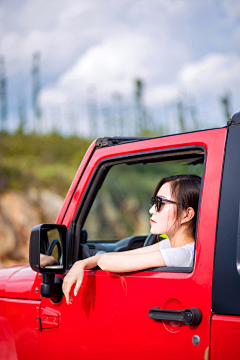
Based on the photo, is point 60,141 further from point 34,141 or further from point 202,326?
point 202,326

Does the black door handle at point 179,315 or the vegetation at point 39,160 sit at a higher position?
the vegetation at point 39,160

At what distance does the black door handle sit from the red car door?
0.07 ft

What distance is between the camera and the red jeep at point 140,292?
142 centimetres

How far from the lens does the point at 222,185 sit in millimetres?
1521

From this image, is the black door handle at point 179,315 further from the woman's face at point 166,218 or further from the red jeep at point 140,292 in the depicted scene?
the woman's face at point 166,218

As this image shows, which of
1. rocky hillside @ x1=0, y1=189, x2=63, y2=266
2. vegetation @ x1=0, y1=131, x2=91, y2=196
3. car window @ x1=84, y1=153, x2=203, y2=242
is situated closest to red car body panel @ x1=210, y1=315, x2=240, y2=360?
rocky hillside @ x1=0, y1=189, x2=63, y2=266

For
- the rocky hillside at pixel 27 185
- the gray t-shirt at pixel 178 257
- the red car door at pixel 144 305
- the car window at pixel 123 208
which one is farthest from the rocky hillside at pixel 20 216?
the gray t-shirt at pixel 178 257

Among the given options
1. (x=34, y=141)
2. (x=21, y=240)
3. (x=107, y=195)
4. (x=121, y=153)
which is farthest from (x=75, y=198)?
(x=34, y=141)

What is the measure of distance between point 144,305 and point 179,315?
0.19 metres

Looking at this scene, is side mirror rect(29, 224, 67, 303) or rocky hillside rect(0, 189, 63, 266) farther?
rocky hillside rect(0, 189, 63, 266)

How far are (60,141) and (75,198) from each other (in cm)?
2551

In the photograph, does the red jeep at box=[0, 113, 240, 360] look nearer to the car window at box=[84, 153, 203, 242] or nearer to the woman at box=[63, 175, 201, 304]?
the woman at box=[63, 175, 201, 304]

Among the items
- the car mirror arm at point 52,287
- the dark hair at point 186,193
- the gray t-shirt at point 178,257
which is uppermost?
the dark hair at point 186,193

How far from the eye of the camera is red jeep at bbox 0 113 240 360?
1.42 m
